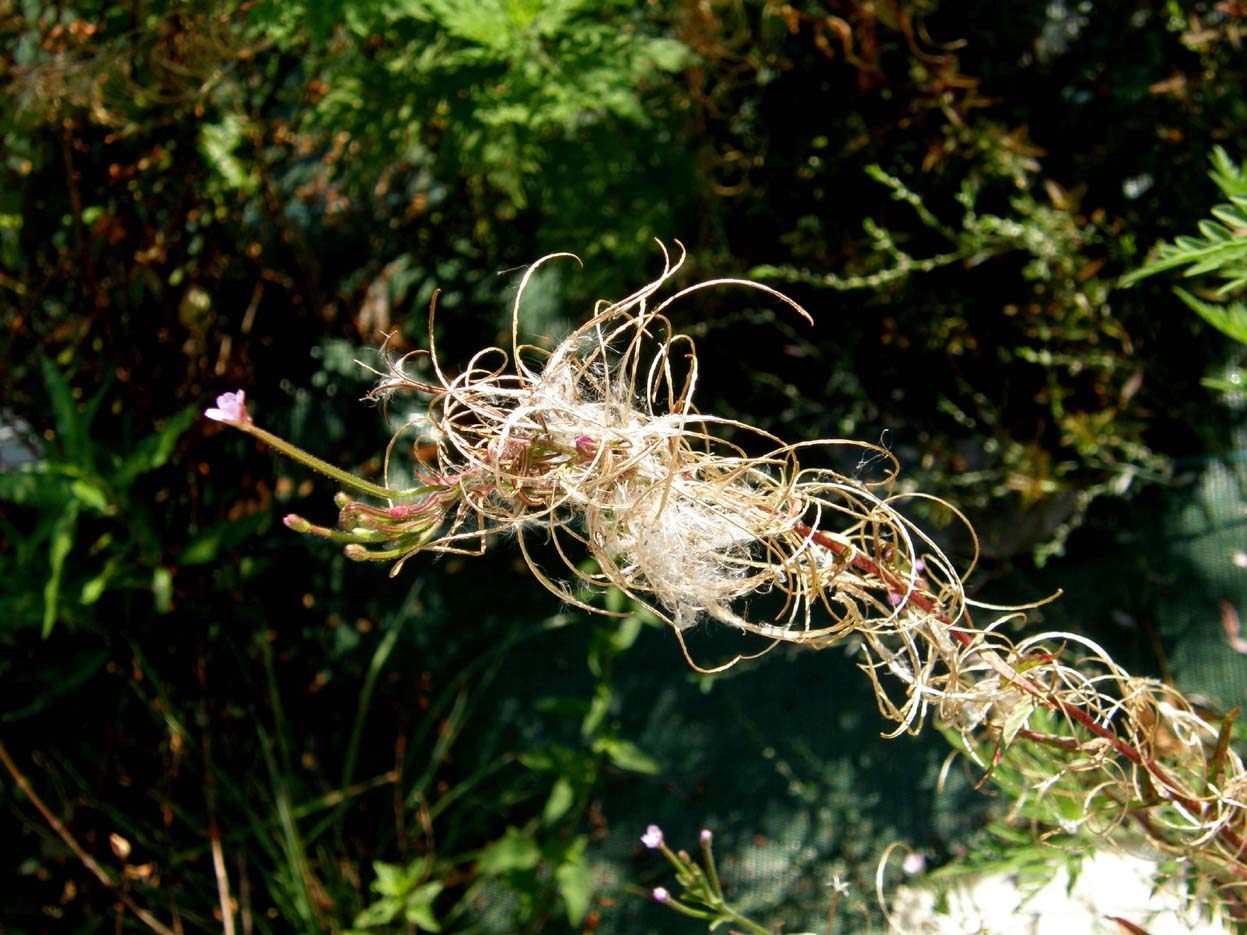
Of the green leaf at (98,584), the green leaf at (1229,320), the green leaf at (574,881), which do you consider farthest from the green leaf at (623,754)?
the green leaf at (1229,320)

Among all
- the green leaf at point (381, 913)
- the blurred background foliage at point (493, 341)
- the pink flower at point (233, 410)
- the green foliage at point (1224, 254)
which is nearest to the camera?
the pink flower at point (233, 410)

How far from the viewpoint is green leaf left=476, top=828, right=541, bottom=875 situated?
6.80 feet

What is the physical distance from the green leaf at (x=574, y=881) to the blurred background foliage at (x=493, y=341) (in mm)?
16

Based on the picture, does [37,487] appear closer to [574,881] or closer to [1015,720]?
[574,881]

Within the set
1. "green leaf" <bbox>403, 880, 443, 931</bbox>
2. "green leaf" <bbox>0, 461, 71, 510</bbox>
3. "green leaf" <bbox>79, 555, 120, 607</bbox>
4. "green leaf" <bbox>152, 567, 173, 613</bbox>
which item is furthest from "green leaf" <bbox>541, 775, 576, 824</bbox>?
"green leaf" <bbox>0, 461, 71, 510</bbox>

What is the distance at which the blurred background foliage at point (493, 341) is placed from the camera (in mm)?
1942

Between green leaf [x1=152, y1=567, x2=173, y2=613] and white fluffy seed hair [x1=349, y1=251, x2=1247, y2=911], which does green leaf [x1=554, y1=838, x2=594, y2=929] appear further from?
white fluffy seed hair [x1=349, y1=251, x2=1247, y2=911]

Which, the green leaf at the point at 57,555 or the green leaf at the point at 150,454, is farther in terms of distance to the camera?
the green leaf at the point at 150,454

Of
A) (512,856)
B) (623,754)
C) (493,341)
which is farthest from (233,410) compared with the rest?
(493,341)

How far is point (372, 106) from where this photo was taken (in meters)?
1.97

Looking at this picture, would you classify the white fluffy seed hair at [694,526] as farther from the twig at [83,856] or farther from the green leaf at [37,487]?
the twig at [83,856]

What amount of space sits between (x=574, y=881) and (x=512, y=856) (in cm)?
15

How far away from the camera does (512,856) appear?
2.08 meters

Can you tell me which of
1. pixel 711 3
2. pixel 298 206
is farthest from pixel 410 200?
pixel 711 3
